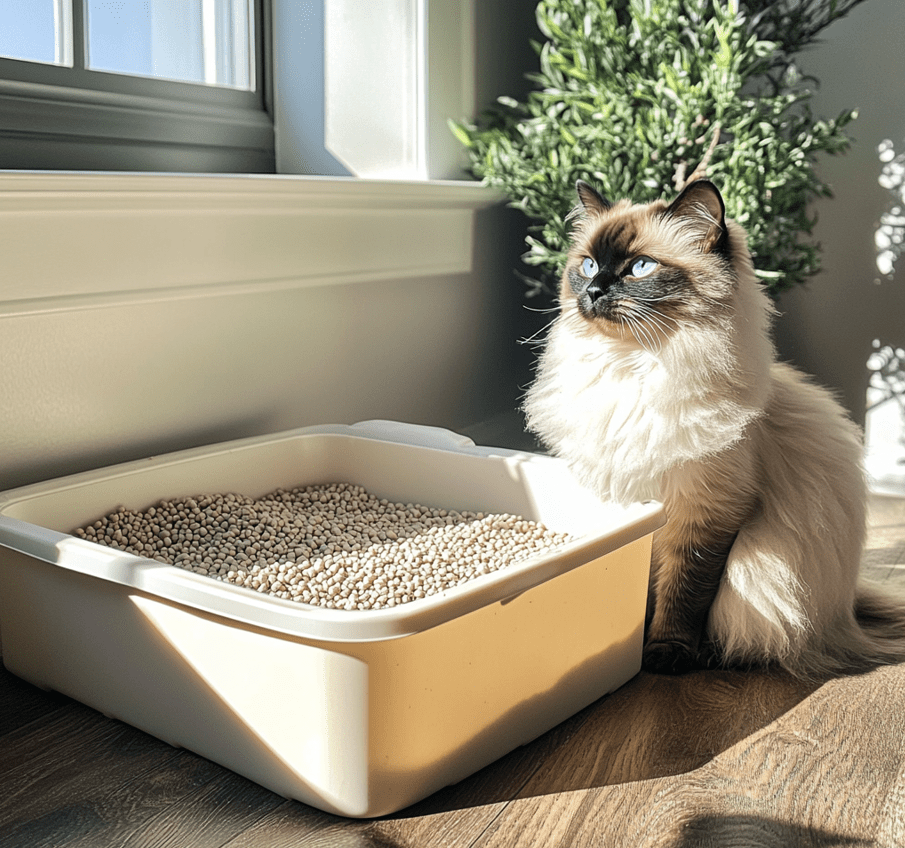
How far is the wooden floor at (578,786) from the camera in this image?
0.94 meters

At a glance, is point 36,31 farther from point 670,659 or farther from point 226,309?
point 670,659

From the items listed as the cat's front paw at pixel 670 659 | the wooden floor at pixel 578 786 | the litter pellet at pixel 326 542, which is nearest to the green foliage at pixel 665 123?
Result: the litter pellet at pixel 326 542

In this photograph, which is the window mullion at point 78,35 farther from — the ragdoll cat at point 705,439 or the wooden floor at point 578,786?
the wooden floor at point 578,786

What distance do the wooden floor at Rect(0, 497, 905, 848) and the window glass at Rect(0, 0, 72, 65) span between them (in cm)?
106

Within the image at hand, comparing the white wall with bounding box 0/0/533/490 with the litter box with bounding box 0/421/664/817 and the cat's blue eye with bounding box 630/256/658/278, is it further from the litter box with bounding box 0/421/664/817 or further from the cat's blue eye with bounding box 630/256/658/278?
the cat's blue eye with bounding box 630/256/658/278

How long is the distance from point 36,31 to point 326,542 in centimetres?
103

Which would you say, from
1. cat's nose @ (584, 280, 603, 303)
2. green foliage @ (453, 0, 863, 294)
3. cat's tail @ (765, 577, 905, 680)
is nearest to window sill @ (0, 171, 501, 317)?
green foliage @ (453, 0, 863, 294)

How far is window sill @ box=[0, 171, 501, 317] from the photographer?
4.37 feet

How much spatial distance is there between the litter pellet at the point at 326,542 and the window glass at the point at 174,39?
34.8 inches

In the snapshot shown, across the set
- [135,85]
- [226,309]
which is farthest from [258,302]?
[135,85]

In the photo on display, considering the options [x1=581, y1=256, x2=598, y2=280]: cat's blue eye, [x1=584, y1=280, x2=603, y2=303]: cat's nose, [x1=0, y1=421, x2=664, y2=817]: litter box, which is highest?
[x1=581, y1=256, x2=598, y2=280]: cat's blue eye

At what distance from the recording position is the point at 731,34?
1797 millimetres

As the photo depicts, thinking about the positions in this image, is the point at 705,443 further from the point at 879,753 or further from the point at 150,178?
the point at 150,178

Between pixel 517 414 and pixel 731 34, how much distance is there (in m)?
1.09
